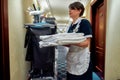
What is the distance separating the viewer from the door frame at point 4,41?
1758mm

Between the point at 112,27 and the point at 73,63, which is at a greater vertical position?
the point at 112,27

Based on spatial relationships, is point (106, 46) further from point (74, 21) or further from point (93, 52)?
point (93, 52)

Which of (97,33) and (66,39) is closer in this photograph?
(66,39)

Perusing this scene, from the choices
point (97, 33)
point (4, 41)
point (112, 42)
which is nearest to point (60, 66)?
point (112, 42)

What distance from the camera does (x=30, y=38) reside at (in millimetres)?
2439

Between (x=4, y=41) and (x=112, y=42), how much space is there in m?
1.69

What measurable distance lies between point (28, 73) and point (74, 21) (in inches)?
64.6

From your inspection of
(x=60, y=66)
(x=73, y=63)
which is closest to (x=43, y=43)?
(x=73, y=63)

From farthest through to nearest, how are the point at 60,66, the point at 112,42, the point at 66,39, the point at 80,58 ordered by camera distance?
the point at 60,66 < the point at 112,42 < the point at 80,58 < the point at 66,39

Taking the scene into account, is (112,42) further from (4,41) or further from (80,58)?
(4,41)

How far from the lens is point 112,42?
106 inches

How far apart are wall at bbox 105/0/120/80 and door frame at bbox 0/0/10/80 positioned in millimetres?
1553

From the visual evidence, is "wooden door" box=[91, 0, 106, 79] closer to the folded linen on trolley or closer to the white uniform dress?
the white uniform dress

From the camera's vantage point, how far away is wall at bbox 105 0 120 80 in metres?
2.47
